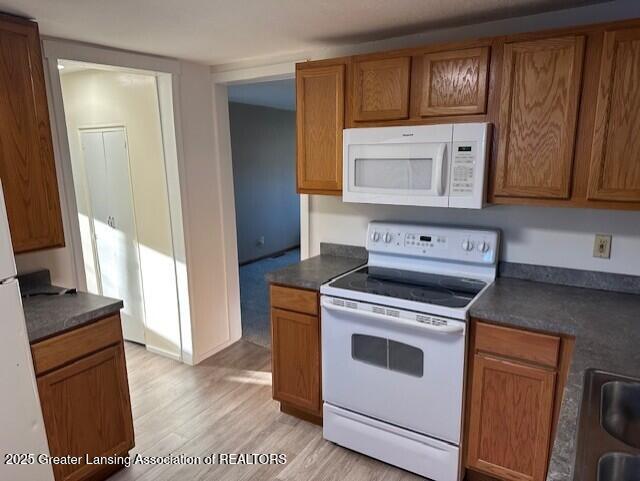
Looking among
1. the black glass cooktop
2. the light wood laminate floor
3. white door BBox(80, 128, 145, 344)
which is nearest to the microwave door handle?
the black glass cooktop

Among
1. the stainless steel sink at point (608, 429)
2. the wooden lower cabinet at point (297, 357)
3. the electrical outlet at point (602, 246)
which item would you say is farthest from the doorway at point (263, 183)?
the stainless steel sink at point (608, 429)

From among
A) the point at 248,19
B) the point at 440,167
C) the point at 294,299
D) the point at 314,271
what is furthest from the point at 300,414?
the point at 248,19

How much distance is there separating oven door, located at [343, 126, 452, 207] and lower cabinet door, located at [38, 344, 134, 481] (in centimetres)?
150

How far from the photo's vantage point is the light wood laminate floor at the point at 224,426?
2.20m

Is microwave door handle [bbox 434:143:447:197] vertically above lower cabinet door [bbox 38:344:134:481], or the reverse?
microwave door handle [bbox 434:143:447:197]

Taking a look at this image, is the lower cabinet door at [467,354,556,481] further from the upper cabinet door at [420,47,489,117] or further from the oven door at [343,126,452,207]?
the upper cabinet door at [420,47,489,117]

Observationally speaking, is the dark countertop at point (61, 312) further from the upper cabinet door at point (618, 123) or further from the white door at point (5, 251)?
the upper cabinet door at point (618, 123)

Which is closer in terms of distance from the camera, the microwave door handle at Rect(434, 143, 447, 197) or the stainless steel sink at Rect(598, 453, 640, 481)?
the stainless steel sink at Rect(598, 453, 640, 481)

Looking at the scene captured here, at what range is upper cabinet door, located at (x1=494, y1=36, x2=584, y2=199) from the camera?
183 cm

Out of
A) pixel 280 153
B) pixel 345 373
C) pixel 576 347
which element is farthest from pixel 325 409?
pixel 280 153

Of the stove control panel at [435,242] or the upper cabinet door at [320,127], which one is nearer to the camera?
the stove control panel at [435,242]

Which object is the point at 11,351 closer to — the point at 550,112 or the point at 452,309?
the point at 452,309

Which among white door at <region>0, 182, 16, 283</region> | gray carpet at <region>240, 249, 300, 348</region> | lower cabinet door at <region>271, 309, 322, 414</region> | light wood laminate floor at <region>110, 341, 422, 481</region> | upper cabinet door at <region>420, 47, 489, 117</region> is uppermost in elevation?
upper cabinet door at <region>420, 47, 489, 117</region>

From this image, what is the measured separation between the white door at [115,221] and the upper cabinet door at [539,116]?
105 inches
